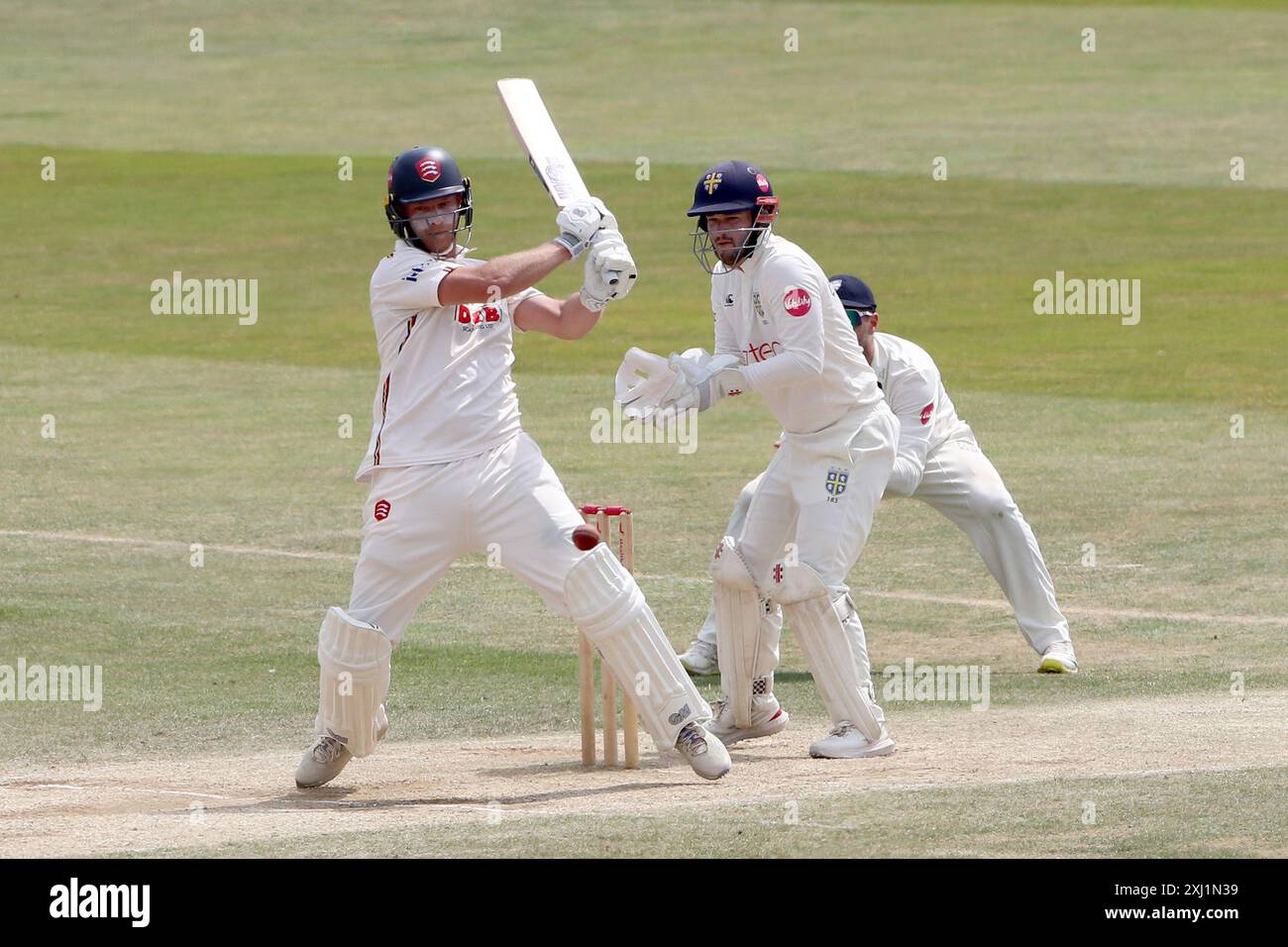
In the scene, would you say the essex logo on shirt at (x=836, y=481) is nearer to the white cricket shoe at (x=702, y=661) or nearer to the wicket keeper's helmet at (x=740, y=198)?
the wicket keeper's helmet at (x=740, y=198)

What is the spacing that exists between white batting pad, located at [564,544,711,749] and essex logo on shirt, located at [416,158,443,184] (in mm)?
1608

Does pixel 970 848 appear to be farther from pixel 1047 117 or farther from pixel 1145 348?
pixel 1047 117

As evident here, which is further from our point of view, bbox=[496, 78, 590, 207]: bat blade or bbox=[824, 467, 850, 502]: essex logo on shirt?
bbox=[824, 467, 850, 502]: essex logo on shirt

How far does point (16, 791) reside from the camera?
9172 millimetres

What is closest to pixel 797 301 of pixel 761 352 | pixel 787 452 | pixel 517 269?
pixel 761 352

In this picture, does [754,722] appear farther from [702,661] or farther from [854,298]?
[854,298]

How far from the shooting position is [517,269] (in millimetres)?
8680

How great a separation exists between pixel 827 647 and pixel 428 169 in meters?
2.57

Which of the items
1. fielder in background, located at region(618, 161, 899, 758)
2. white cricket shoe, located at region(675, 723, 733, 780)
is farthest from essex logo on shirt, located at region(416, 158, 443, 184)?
white cricket shoe, located at region(675, 723, 733, 780)

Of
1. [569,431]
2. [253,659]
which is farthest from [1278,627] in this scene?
[569,431]

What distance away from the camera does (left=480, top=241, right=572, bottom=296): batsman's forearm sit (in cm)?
866

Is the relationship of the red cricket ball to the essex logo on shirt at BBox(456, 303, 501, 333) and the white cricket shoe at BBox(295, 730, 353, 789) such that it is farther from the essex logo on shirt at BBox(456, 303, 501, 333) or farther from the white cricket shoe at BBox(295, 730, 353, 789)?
the white cricket shoe at BBox(295, 730, 353, 789)

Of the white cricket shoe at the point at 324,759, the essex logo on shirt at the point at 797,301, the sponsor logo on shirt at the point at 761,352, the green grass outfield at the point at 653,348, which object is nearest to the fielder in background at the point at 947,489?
the green grass outfield at the point at 653,348

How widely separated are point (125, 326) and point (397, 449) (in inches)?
764
